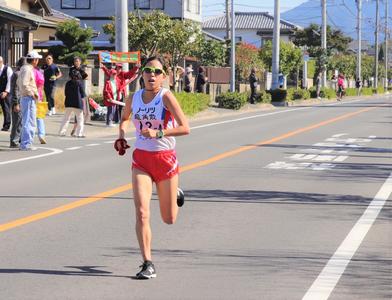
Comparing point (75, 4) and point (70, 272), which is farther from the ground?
point (75, 4)

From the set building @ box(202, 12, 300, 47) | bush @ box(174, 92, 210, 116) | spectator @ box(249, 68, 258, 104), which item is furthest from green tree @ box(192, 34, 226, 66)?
building @ box(202, 12, 300, 47)

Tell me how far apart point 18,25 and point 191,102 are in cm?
764

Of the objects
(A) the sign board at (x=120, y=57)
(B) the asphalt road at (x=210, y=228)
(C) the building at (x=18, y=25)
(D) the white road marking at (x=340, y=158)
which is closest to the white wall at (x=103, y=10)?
(C) the building at (x=18, y=25)

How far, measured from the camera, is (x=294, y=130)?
2681 cm

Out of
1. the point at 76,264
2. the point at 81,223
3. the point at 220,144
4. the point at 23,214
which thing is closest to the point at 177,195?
the point at 76,264

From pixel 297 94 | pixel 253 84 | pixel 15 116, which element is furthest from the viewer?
pixel 297 94

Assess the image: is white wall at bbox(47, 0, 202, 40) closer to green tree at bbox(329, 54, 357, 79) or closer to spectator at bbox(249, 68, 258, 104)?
spectator at bbox(249, 68, 258, 104)

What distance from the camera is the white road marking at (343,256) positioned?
23.2 ft

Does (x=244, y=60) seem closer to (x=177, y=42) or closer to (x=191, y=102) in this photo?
(x=177, y=42)

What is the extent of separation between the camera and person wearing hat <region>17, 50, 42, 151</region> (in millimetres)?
18531

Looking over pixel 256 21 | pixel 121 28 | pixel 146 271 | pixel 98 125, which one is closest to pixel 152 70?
pixel 146 271

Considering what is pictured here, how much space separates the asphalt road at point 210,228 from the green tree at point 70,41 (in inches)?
1035

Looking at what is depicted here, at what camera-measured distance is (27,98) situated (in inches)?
734

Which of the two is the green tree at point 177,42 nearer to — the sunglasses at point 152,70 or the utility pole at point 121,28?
the utility pole at point 121,28
